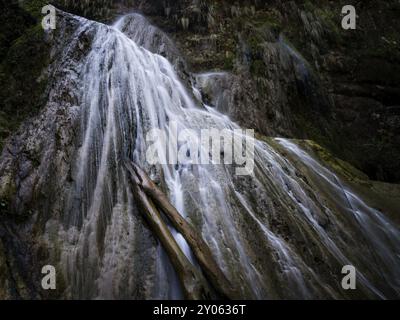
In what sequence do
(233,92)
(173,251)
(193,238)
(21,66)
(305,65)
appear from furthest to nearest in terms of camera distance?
(305,65) → (233,92) → (21,66) → (193,238) → (173,251)

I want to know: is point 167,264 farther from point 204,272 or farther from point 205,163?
point 205,163

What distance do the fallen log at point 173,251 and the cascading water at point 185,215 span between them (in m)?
0.14

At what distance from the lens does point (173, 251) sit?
5055mm

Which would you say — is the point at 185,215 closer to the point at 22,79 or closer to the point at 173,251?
the point at 173,251

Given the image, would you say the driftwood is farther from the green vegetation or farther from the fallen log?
the green vegetation

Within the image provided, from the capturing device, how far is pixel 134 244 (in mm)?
5230

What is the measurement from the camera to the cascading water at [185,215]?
5.05 meters

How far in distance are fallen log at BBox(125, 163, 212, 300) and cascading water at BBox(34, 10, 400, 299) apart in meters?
0.14

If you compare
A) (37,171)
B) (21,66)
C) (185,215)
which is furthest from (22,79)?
(185,215)

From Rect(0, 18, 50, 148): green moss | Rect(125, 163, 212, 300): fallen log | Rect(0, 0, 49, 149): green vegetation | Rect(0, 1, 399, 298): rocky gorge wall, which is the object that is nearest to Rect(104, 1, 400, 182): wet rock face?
Rect(0, 1, 399, 298): rocky gorge wall

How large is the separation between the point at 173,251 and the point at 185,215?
37.7 inches

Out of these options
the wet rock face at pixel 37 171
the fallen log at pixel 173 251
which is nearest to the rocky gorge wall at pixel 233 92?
the wet rock face at pixel 37 171
